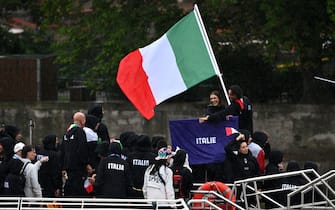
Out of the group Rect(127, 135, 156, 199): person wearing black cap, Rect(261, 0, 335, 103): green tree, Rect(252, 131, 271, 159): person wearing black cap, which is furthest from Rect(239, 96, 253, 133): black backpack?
Rect(261, 0, 335, 103): green tree

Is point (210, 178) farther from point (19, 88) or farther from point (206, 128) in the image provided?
point (19, 88)

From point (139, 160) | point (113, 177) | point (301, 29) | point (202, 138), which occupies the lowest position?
Result: point (113, 177)

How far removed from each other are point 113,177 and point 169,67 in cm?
276

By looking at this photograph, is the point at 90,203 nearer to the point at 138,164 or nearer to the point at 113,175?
the point at 113,175

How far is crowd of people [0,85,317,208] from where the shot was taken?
14.9 m

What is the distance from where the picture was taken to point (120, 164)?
585 inches

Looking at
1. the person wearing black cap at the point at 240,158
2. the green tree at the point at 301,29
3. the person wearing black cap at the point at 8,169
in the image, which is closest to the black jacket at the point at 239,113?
the person wearing black cap at the point at 240,158

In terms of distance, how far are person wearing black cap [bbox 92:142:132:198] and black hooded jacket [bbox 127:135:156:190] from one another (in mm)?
286

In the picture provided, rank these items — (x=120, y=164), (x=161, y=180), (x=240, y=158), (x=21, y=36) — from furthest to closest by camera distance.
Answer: (x=21, y=36) < (x=240, y=158) < (x=120, y=164) < (x=161, y=180)

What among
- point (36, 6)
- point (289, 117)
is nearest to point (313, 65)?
point (289, 117)

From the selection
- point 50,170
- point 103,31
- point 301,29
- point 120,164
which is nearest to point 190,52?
point 120,164

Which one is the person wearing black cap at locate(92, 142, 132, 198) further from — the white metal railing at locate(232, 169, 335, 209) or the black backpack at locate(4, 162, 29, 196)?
the white metal railing at locate(232, 169, 335, 209)

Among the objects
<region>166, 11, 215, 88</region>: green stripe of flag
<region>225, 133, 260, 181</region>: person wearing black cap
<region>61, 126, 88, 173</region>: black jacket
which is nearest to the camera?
<region>225, 133, 260, 181</region>: person wearing black cap

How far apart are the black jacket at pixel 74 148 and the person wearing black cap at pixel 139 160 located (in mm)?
920
